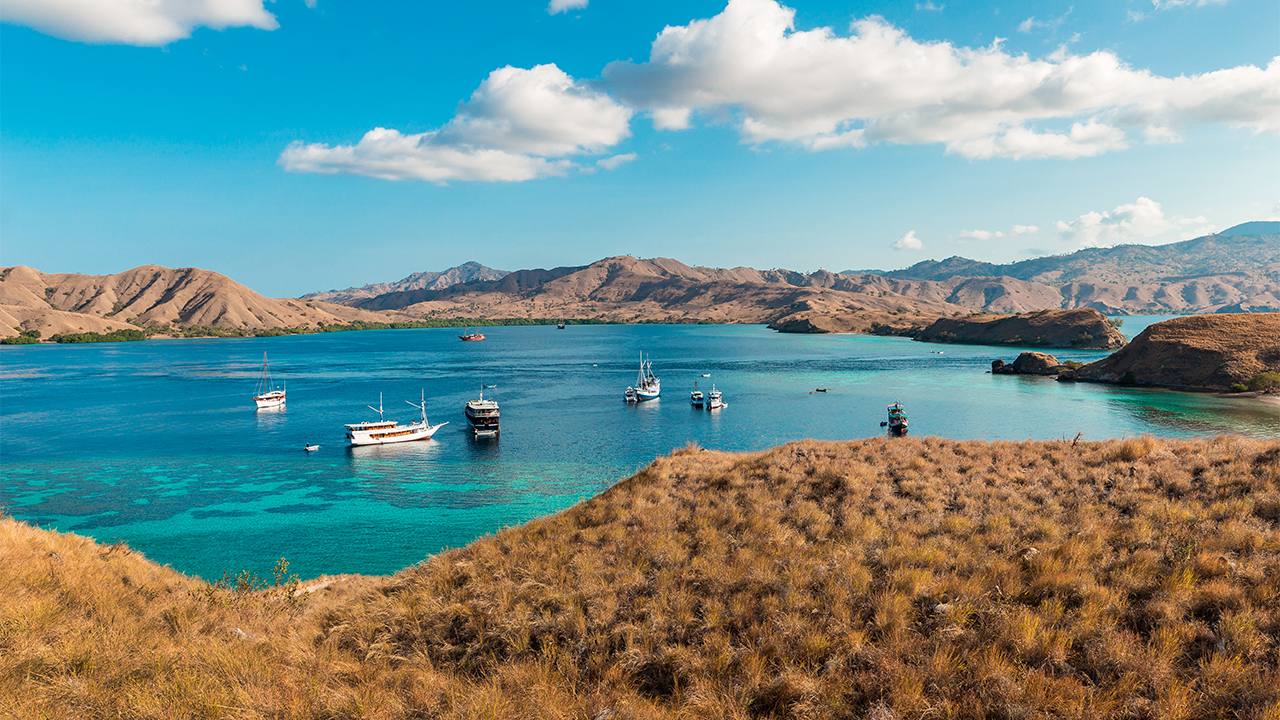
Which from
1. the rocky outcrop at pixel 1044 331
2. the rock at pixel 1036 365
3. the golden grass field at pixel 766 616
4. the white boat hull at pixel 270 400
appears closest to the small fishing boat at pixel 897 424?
the golden grass field at pixel 766 616

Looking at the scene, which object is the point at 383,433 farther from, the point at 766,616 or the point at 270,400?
the point at 766,616

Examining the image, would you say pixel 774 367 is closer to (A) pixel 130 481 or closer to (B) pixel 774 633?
(A) pixel 130 481

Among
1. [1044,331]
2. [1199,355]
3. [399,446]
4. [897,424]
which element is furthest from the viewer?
[1044,331]

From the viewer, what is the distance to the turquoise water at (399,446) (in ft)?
111

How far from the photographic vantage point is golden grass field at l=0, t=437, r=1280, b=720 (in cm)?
785

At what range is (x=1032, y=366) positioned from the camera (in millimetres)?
107500

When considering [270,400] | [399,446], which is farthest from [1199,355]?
[270,400]

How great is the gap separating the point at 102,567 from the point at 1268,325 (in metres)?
128

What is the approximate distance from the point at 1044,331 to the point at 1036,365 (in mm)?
75766

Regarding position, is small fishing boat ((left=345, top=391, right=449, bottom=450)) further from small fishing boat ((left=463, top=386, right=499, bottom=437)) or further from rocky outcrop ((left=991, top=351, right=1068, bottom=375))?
rocky outcrop ((left=991, top=351, right=1068, bottom=375))

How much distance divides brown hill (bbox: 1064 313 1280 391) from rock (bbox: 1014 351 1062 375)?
720cm

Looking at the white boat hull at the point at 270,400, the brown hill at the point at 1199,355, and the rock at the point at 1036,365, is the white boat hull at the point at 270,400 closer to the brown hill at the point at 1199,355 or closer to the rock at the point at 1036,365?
the rock at the point at 1036,365

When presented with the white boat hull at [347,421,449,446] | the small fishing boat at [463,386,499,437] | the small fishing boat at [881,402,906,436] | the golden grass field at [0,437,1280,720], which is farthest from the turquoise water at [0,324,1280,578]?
the golden grass field at [0,437,1280,720]

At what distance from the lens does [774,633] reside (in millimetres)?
9453
